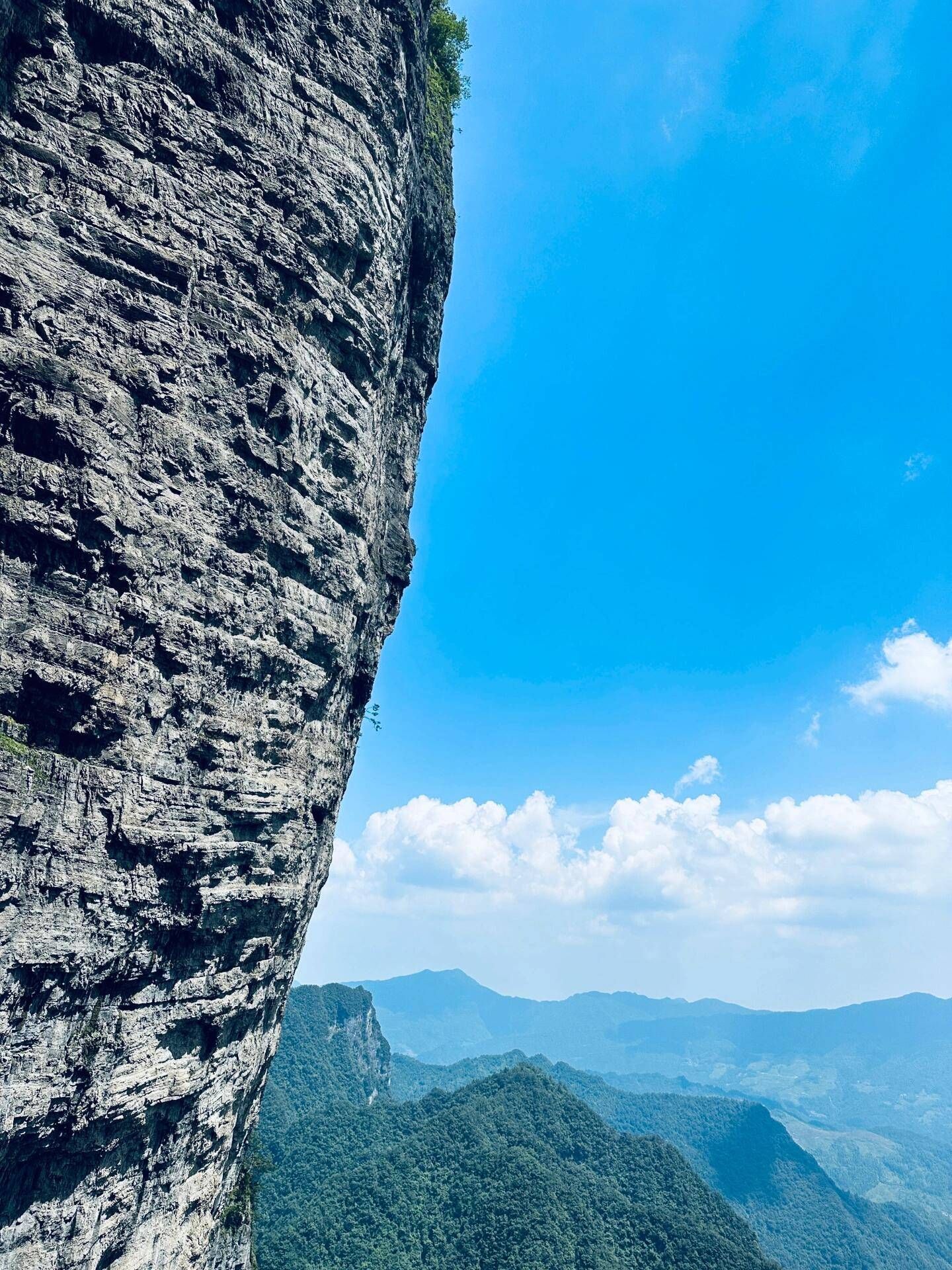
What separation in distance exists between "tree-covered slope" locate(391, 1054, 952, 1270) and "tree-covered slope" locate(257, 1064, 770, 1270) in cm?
4290

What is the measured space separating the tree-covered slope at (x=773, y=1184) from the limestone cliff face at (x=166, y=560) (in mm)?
121317

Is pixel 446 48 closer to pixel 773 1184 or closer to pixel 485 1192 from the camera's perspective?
pixel 485 1192

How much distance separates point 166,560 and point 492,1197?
64532mm

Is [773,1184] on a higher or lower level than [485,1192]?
lower

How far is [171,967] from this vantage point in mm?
8562

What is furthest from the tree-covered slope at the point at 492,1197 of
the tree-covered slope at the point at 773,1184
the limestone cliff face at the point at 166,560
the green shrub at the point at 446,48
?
the green shrub at the point at 446,48

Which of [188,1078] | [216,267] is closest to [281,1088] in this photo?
[188,1078]

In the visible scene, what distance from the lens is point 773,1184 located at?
127 metres

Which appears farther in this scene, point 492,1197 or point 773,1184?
point 773,1184

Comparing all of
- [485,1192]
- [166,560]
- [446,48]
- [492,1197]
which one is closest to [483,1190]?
[485,1192]

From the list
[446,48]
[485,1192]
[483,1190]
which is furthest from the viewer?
[483,1190]

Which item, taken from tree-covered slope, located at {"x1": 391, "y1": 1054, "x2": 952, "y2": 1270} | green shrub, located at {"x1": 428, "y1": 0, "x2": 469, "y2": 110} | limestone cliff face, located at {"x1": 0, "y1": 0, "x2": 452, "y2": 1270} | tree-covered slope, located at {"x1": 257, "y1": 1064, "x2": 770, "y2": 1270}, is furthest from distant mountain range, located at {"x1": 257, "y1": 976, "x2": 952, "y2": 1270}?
green shrub, located at {"x1": 428, "y1": 0, "x2": 469, "y2": 110}

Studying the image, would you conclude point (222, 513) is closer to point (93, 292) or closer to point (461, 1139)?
point (93, 292)

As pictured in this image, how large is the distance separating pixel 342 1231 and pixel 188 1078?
201 ft
